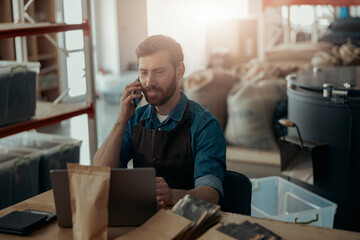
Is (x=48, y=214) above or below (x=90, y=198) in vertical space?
below

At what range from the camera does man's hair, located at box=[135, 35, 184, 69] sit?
1937mm

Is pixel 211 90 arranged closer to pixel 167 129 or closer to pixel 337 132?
pixel 337 132

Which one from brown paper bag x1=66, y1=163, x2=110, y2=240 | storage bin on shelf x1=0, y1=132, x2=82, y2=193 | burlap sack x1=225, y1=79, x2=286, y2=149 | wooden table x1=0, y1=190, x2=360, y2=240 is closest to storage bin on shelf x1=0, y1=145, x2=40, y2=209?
storage bin on shelf x1=0, y1=132, x2=82, y2=193

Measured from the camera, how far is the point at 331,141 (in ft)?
9.62

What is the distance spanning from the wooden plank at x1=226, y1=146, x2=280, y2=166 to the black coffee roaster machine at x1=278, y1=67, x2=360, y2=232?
1.24 metres

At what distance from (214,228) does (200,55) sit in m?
7.68

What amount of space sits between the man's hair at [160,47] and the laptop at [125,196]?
0.69 meters

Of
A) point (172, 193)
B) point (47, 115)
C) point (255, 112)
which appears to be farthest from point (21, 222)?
point (255, 112)

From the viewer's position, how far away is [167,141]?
6.51 ft

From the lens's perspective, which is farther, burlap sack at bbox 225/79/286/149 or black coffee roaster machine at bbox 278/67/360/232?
burlap sack at bbox 225/79/286/149

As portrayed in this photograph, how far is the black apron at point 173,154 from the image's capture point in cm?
199

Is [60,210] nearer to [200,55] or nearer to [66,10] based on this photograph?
[66,10]

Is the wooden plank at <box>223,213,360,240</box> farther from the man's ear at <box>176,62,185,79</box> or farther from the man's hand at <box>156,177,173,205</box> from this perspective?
the man's ear at <box>176,62,185,79</box>

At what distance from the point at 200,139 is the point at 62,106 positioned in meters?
1.92
